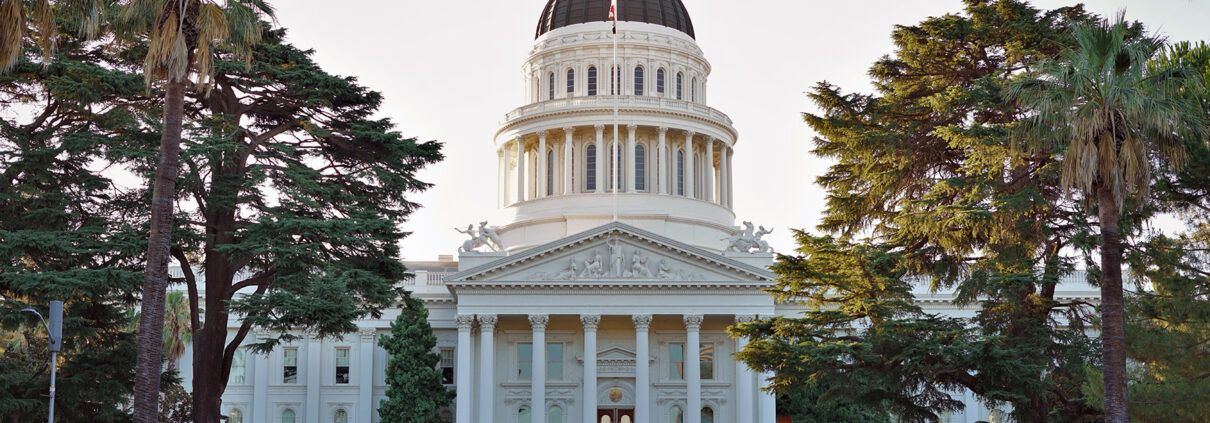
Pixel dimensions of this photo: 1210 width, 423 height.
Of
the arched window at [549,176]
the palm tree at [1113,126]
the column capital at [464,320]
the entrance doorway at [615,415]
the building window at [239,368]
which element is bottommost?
the entrance doorway at [615,415]

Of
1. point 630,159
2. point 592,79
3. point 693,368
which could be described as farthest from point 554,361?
point 592,79

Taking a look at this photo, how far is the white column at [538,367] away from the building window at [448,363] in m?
7.08

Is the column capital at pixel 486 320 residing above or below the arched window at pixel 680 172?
below

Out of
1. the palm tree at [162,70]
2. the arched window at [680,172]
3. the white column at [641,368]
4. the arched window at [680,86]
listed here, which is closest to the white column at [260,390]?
the white column at [641,368]

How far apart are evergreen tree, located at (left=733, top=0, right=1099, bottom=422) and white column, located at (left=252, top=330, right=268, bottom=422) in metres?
32.9

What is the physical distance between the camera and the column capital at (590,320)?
2144 inches

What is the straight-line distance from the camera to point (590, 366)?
5409 cm

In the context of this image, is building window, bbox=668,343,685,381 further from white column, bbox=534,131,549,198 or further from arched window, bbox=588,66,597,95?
arched window, bbox=588,66,597,95

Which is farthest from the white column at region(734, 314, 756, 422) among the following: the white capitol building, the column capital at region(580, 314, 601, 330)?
the column capital at region(580, 314, 601, 330)

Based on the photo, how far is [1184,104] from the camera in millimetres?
23047

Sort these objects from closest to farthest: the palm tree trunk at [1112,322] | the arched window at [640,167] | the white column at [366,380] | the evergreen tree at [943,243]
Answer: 1. the palm tree trunk at [1112,322]
2. the evergreen tree at [943,243]
3. the white column at [366,380]
4. the arched window at [640,167]

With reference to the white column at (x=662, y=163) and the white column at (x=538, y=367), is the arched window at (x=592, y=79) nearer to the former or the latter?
the white column at (x=662, y=163)

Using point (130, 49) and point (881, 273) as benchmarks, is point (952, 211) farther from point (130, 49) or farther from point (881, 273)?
point (130, 49)

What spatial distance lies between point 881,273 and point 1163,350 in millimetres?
9831
